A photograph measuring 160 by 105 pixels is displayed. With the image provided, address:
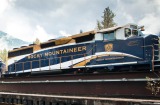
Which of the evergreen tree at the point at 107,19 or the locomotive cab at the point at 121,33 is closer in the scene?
the locomotive cab at the point at 121,33

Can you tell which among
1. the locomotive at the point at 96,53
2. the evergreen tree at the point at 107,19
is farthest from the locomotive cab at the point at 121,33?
the evergreen tree at the point at 107,19

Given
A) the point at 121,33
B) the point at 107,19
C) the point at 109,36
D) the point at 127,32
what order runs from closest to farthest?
Answer: the point at 121,33, the point at 127,32, the point at 109,36, the point at 107,19

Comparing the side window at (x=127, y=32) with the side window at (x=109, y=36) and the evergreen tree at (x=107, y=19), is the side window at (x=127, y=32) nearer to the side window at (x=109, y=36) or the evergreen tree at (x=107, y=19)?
the side window at (x=109, y=36)

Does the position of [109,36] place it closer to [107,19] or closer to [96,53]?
[96,53]

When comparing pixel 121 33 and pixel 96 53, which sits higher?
pixel 121 33

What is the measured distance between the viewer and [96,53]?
15.9 m

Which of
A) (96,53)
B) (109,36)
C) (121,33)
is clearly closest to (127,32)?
(121,33)

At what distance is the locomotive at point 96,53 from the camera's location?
1394 cm

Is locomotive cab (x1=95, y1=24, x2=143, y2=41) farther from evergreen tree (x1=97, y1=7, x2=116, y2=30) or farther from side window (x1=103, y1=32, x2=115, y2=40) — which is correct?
evergreen tree (x1=97, y1=7, x2=116, y2=30)

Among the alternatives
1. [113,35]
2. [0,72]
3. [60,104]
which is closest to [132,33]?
[113,35]

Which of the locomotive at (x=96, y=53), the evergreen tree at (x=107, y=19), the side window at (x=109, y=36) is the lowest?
the locomotive at (x=96, y=53)

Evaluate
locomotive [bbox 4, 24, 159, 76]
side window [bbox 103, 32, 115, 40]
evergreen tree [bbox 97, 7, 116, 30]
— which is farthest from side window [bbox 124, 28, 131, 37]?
evergreen tree [bbox 97, 7, 116, 30]

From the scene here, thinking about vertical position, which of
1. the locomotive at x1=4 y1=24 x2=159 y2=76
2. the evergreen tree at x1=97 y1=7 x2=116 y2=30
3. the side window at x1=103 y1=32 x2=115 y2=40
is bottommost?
the locomotive at x1=4 y1=24 x2=159 y2=76

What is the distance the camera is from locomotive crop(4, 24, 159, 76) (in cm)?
1394
